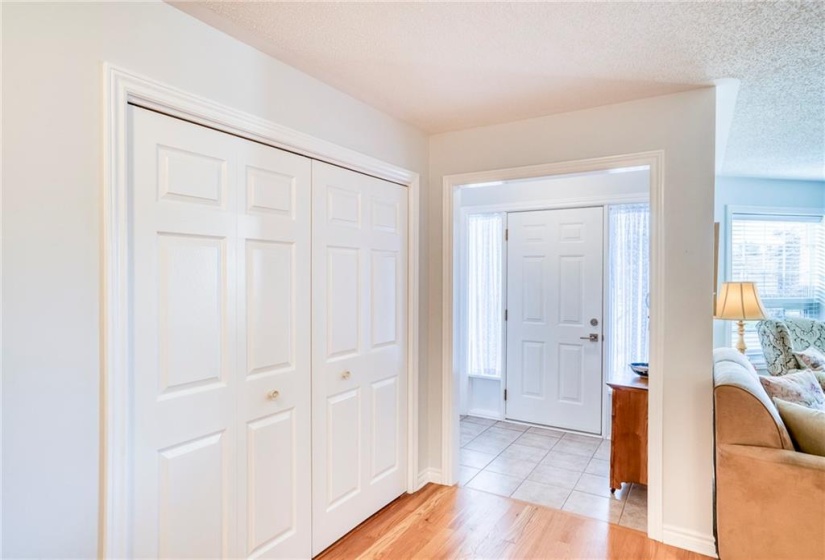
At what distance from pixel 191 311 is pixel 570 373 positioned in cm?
329

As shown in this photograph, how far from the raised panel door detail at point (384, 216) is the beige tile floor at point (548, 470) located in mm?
1767

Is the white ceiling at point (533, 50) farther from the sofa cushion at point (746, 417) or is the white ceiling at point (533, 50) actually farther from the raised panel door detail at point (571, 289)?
the raised panel door detail at point (571, 289)

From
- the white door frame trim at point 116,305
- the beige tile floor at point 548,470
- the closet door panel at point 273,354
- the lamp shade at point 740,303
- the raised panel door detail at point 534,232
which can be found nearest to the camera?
the white door frame trim at point 116,305

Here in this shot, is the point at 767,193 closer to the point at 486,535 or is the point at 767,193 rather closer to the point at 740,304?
the point at 740,304

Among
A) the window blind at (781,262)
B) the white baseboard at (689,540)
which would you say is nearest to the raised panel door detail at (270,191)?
the white baseboard at (689,540)

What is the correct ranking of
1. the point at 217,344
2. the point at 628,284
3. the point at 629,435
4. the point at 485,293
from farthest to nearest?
the point at 485,293, the point at 628,284, the point at 629,435, the point at 217,344

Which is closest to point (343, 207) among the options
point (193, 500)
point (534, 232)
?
point (193, 500)

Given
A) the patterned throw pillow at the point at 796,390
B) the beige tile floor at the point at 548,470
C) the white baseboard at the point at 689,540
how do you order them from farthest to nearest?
the beige tile floor at the point at 548,470 → the patterned throw pillow at the point at 796,390 → the white baseboard at the point at 689,540

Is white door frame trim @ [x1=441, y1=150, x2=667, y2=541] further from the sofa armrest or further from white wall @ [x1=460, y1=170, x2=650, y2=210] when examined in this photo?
white wall @ [x1=460, y1=170, x2=650, y2=210]

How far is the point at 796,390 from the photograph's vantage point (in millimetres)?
2527

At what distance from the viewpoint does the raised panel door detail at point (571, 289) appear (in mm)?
3967

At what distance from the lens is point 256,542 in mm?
1924

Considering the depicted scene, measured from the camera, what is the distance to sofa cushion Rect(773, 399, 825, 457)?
2.00m

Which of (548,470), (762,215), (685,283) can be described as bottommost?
(548,470)
